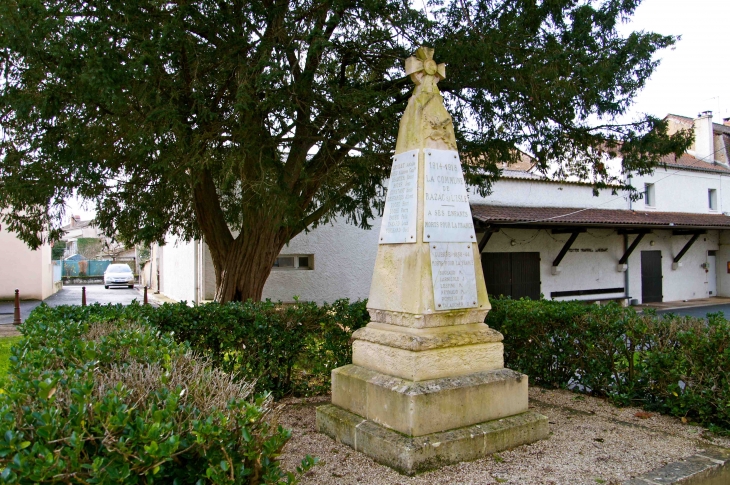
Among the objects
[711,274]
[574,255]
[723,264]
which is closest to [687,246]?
[711,274]

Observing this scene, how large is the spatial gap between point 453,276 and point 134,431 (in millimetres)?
2935

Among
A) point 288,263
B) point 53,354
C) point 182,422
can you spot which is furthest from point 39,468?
point 288,263

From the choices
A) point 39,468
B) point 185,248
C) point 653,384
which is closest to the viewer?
point 39,468

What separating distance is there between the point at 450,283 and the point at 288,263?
10.8 metres

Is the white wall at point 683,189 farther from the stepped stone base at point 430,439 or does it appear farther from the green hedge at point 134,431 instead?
the green hedge at point 134,431

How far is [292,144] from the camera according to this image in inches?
338

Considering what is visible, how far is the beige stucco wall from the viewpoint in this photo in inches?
814

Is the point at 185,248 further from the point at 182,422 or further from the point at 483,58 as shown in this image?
the point at 182,422

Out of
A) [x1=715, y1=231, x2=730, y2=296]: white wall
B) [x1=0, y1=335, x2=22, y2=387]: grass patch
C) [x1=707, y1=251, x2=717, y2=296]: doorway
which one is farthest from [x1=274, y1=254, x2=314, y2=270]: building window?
[x1=715, y1=231, x2=730, y2=296]: white wall

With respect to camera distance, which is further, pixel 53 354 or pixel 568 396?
pixel 568 396

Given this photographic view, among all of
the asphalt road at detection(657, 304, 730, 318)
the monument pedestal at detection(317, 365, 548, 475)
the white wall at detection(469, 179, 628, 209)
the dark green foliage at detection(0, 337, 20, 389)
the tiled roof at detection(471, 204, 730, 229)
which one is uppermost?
the white wall at detection(469, 179, 628, 209)

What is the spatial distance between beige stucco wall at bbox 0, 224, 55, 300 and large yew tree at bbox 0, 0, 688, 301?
556 inches


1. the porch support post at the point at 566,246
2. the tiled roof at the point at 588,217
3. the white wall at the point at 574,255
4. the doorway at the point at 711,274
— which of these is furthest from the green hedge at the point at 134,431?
the doorway at the point at 711,274

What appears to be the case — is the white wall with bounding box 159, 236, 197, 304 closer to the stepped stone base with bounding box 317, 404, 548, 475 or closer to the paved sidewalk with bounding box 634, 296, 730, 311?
the stepped stone base with bounding box 317, 404, 548, 475
